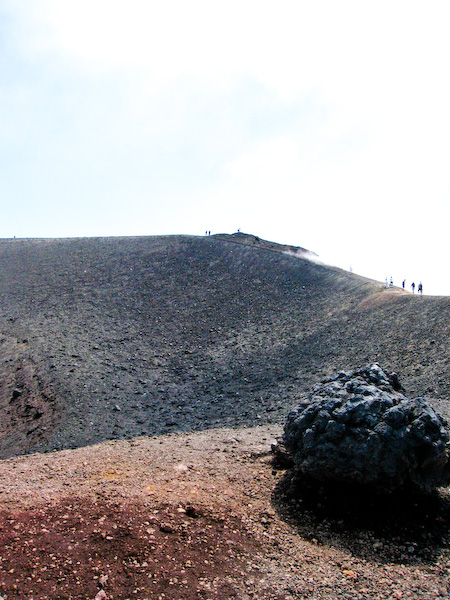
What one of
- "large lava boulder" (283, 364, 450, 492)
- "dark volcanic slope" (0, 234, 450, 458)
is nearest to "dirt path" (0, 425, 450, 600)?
"large lava boulder" (283, 364, 450, 492)

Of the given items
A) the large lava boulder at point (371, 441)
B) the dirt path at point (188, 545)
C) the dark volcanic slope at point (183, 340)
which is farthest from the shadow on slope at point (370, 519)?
the dark volcanic slope at point (183, 340)

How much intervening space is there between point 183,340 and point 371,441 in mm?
15952

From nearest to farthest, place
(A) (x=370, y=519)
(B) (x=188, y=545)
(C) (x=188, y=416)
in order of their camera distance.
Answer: (B) (x=188, y=545) < (A) (x=370, y=519) < (C) (x=188, y=416)

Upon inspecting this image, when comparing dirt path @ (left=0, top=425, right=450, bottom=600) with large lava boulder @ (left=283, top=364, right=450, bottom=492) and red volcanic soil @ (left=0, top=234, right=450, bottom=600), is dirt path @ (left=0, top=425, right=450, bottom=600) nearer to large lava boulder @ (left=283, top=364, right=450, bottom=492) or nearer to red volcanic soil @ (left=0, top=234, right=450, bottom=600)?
red volcanic soil @ (left=0, top=234, right=450, bottom=600)

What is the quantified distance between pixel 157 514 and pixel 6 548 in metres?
2.47

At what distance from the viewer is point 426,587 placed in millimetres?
6938

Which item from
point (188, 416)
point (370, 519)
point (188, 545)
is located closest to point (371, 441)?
point (370, 519)

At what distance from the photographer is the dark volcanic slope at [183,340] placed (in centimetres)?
1703

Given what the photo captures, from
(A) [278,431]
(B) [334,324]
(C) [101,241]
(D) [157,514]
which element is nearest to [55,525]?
(D) [157,514]

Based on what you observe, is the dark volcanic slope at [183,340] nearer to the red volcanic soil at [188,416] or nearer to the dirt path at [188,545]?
the red volcanic soil at [188,416]

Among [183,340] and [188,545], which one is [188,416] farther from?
[188,545]

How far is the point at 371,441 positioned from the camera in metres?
8.92

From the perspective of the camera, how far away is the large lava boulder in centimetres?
872

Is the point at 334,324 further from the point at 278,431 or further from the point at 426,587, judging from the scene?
the point at 426,587
